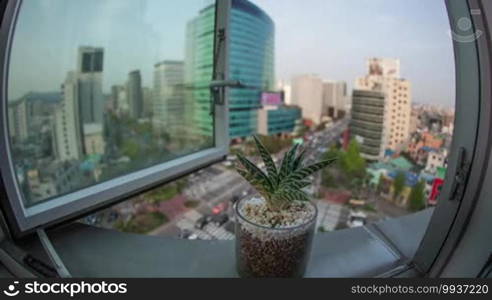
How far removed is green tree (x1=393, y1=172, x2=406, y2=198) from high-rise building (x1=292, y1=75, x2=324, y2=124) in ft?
1.55

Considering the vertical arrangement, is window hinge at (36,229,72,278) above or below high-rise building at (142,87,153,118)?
below

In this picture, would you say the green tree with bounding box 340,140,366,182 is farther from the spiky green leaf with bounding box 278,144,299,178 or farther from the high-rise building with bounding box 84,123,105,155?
the high-rise building with bounding box 84,123,105,155

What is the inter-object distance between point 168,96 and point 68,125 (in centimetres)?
52

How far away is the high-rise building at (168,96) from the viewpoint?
1.48 metres

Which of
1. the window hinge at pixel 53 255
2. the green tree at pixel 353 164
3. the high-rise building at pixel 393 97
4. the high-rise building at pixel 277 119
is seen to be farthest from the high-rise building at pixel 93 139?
the high-rise building at pixel 393 97

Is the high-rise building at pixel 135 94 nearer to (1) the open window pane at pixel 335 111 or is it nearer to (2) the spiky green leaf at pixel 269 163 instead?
(1) the open window pane at pixel 335 111

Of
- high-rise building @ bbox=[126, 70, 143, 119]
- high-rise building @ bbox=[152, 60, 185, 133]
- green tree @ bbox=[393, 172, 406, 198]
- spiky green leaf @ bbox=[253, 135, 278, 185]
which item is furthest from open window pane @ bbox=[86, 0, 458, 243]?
high-rise building @ bbox=[126, 70, 143, 119]

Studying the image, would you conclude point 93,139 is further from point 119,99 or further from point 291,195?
point 291,195

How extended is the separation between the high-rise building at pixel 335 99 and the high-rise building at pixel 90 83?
109 cm

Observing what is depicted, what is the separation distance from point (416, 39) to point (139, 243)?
1337mm

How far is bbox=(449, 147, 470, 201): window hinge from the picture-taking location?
0.74m

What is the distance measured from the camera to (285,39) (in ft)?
4.83

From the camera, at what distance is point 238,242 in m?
0.84

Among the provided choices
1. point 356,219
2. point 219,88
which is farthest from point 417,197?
point 219,88
